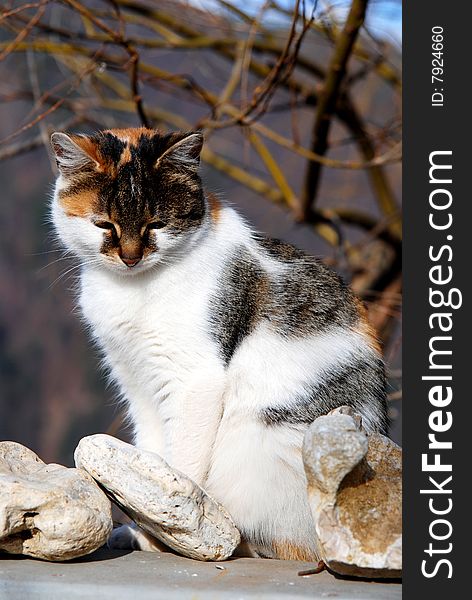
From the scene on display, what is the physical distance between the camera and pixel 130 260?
2.28 m

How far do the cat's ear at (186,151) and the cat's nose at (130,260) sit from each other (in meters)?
0.29

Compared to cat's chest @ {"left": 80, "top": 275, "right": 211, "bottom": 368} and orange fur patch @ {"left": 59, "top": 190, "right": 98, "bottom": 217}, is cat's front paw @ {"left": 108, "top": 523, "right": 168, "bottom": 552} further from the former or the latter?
orange fur patch @ {"left": 59, "top": 190, "right": 98, "bottom": 217}

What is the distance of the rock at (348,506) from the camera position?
186cm

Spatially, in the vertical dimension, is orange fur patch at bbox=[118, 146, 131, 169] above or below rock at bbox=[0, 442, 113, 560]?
above

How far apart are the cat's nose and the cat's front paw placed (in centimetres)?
76

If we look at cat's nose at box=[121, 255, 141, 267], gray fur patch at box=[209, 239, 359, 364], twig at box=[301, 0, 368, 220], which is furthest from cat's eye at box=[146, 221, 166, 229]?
twig at box=[301, 0, 368, 220]

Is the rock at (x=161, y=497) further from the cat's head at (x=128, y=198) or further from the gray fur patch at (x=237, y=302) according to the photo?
the cat's head at (x=128, y=198)

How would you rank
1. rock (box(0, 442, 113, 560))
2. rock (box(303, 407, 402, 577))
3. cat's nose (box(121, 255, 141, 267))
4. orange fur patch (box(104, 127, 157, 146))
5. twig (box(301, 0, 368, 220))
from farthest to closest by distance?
twig (box(301, 0, 368, 220))
orange fur patch (box(104, 127, 157, 146))
cat's nose (box(121, 255, 141, 267))
rock (box(0, 442, 113, 560))
rock (box(303, 407, 402, 577))

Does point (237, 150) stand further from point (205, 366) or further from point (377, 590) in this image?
point (377, 590)

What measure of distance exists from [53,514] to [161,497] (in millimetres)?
255

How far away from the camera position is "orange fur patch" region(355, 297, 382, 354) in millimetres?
2498

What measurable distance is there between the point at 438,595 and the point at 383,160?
2246mm

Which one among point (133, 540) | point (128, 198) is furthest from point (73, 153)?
point (133, 540)

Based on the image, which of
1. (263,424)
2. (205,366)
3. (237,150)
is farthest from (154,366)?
(237,150)
